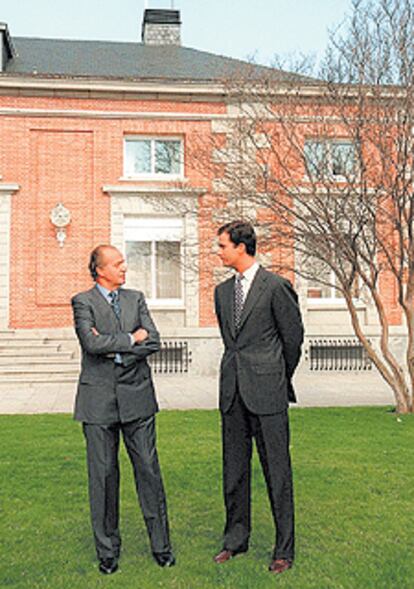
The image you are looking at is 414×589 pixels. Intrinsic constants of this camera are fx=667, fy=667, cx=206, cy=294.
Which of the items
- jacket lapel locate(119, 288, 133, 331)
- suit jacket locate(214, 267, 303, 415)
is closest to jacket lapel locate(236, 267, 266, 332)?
suit jacket locate(214, 267, 303, 415)

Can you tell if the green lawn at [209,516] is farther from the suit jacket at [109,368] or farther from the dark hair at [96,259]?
the dark hair at [96,259]

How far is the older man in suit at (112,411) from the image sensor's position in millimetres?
4281

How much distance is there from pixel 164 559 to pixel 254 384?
128 centimetres

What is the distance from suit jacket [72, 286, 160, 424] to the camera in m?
4.27

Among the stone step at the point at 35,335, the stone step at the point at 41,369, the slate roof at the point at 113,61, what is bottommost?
the stone step at the point at 41,369

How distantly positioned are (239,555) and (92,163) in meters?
16.3

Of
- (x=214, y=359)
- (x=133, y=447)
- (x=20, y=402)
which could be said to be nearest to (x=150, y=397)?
(x=133, y=447)

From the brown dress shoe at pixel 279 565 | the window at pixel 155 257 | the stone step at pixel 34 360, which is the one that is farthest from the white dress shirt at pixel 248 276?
the window at pixel 155 257

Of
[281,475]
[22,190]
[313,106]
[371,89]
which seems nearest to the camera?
[281,475]

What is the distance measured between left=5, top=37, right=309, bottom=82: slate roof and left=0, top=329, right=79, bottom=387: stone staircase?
739cm

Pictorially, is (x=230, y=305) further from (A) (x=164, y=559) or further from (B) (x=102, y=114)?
(B) (x=102, y=114)

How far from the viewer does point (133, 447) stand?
438 centimetres

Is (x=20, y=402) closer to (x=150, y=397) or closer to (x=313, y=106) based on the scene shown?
(x=313, y=106)

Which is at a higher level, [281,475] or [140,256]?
[140,256]
